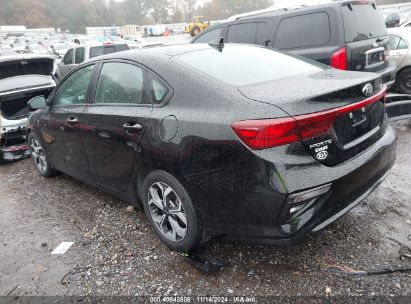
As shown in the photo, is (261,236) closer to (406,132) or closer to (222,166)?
(222,166)

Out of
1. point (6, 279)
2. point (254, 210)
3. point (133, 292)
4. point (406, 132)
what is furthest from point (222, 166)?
point (406, 132)

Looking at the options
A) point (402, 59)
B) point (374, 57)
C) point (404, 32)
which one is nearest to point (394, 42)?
point (404, 32)

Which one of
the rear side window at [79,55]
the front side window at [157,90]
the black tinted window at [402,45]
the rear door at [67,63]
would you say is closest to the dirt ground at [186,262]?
the front side window at [157,90]

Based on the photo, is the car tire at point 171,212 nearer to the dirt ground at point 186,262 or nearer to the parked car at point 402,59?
the dirt ground at point 186,262

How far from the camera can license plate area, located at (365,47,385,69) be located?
5.41 metres

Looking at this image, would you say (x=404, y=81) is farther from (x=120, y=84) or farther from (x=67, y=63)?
(x=67, y=63)

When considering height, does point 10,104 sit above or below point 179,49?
below

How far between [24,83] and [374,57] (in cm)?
576

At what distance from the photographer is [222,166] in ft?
7.74

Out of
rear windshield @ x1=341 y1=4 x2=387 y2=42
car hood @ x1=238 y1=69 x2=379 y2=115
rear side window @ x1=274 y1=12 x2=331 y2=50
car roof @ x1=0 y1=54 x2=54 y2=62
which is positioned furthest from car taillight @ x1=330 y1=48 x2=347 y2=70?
car roof @ x1=0 y1=54 x2=54 y2=62

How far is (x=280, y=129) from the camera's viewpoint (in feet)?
7.11

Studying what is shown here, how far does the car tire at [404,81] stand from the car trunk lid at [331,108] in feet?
18.1

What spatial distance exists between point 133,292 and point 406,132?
4.97 m

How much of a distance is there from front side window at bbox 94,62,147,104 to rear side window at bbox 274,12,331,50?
3.38m
